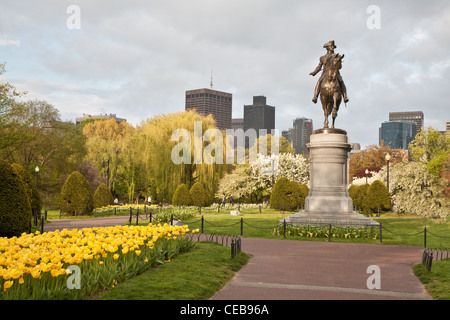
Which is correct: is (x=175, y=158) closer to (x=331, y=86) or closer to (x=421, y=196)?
(x=331, y=86)

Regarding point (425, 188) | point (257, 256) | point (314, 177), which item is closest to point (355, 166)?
point (425, 188)

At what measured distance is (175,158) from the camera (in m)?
40.5

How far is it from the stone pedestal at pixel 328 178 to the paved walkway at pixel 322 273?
4.10 m

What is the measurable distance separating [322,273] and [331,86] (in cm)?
1305

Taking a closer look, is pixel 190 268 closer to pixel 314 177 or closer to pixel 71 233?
pixel 71 233

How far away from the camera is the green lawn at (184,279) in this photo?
7.16 metres

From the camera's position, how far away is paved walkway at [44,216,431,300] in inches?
314

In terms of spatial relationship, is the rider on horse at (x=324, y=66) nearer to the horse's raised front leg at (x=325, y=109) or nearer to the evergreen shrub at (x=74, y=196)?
the horse's raised front leg at (x=325, y=109)

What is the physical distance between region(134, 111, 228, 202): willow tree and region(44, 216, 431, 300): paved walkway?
25.5 metres

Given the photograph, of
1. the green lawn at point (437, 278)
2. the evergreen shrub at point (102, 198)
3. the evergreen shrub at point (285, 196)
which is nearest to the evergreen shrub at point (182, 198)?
the evergreen shrub at point (102, 198)

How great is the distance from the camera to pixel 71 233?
9.73m
